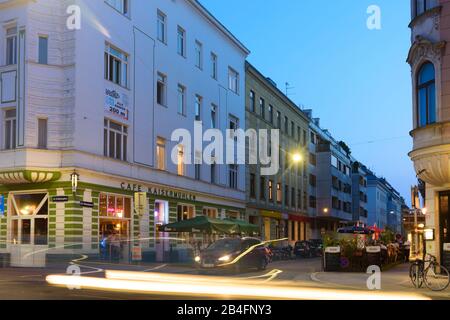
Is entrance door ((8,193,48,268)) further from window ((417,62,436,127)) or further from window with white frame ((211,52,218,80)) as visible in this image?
window with white frame ((211,52,218,80))

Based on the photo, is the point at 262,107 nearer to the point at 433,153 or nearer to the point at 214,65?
the point at 214,65

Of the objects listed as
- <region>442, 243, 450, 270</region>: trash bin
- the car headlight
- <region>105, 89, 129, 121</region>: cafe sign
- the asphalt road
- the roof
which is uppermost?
the roof

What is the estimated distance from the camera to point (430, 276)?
17094 millimetres

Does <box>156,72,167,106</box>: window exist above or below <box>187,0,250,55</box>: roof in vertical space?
below

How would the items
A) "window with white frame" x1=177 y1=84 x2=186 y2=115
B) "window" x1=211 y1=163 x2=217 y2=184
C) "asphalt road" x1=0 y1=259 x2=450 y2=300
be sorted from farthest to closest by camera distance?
"window" x1=211 y1=163 x2=217 y2=184
"window with white frame" x1=177 y1=84 x2=186 y2=115
"asphalt road" x1=0 y1=259 x2=450 y2=300

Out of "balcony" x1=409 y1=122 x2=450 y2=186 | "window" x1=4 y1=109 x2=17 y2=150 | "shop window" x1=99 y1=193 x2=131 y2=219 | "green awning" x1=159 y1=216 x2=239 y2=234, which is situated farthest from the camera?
"shop window" x1=99 y1=193 x2=131 y2=219

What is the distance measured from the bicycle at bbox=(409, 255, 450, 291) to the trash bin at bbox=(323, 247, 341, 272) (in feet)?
19.7

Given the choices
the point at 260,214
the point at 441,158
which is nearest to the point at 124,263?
the point at 441,158

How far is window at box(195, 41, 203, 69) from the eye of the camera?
4162cm

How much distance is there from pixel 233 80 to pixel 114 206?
20.9 metres

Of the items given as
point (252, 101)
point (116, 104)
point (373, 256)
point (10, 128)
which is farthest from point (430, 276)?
point (252, 101)

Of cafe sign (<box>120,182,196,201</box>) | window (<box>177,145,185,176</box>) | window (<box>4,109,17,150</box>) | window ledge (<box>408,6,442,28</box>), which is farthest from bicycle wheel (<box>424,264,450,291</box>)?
window (<box>177,145,185,176</box>)

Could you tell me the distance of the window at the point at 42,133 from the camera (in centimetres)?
2748

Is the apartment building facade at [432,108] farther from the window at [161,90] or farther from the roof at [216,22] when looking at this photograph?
the roof at [216,22]
